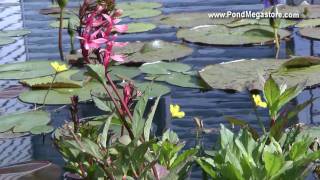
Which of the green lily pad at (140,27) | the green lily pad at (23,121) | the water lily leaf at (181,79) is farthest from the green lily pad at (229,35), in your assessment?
the green lily pad at (23,121)

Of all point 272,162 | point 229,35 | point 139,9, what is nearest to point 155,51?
point 229,35

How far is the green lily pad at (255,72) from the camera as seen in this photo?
7.43 ft

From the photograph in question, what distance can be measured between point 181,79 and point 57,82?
1.61 feet

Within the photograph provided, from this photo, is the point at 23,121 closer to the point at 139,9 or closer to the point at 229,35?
the point at 229,35

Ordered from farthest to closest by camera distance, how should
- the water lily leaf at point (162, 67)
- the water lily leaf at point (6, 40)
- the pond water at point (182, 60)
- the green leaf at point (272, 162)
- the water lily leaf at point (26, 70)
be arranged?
1. the water lily leaf at point (6, 40)
2. the water lily leaf at point (26, 70)
3. the water lily leaf at point (162, 67)
4. the pond water at point (182, 60)
5. the green leaf at point (272, 162)

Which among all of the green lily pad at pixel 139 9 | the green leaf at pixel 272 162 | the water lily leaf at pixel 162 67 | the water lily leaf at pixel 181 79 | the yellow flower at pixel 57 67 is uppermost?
the green leaf at pixel 272 162

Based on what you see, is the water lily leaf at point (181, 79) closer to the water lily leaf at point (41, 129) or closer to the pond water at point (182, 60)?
the pond water at point (182, 60)

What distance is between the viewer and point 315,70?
2.35m

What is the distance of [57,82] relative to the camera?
7.87 ft

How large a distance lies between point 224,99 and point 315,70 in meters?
0.41

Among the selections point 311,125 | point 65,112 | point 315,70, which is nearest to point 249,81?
point 315,70

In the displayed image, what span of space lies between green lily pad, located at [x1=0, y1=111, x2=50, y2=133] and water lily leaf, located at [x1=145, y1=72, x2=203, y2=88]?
1.67 feet

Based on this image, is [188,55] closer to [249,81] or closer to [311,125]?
[249,81]

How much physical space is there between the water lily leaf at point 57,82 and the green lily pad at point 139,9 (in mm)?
1320
